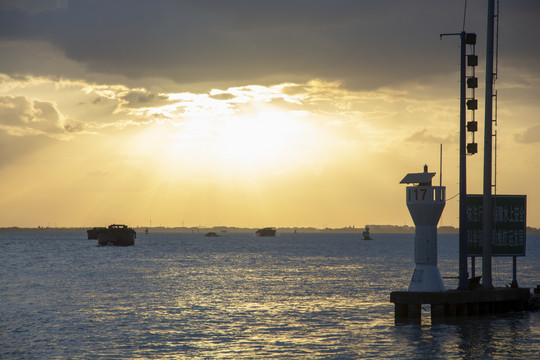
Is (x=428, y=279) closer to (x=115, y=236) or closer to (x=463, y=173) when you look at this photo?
(x=463, y=173)

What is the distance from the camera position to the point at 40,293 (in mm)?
55156

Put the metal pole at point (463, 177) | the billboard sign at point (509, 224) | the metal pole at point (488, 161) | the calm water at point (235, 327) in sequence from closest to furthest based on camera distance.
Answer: the calm water at point (235, 327) → the metal pole at point (463, 177) → the metal pole at point (488, 161) → the billboard sign at point (509, 224)

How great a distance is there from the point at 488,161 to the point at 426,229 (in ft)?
18.2

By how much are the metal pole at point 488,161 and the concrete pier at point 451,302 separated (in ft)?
3.28

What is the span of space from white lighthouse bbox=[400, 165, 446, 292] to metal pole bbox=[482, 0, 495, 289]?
10.6 ft

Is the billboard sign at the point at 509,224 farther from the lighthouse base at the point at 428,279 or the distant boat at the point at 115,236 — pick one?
the distant boat at the point at 115,236

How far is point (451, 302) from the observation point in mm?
33875

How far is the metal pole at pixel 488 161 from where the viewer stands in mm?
35969

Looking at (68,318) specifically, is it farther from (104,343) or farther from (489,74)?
(489,74)

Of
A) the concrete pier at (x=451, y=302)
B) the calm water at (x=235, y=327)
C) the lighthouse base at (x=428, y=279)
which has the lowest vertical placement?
the calm water at (x=235, y=327)

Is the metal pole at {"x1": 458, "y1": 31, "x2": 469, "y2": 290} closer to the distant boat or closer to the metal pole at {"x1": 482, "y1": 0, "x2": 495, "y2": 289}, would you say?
the metal pole at {"x1": 482, "y1": 0, "x2": 495, "y2": 289}

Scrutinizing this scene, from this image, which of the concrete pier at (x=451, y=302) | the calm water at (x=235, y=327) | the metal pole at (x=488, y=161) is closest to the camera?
the calm water at (x=235, y=327)

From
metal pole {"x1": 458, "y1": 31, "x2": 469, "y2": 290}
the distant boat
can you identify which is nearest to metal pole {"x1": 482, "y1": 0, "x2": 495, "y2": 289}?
metal pole {"x1": 458, "y1": 31, "x2": 469, "y2": 290}

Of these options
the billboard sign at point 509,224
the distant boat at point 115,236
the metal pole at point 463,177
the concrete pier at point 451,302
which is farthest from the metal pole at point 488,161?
the distant boat at point 115,236
